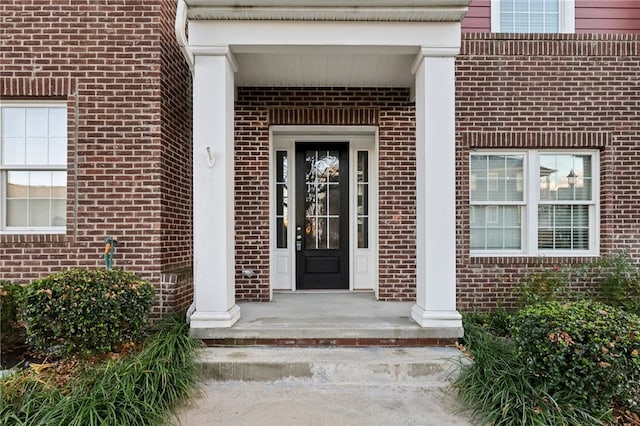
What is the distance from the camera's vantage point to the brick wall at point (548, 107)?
520 cm

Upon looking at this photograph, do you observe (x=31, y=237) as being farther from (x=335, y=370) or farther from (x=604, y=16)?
(x=604, y=16)

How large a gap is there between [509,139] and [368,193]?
2023 mm

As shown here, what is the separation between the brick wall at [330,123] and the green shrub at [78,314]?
207 cm

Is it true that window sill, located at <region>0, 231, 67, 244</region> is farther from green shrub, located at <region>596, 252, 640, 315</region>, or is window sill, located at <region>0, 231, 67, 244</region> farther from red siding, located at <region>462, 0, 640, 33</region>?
green shrub, located at <region>596, 252, 640, 315</region>

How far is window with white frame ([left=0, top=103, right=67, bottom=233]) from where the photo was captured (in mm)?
4504

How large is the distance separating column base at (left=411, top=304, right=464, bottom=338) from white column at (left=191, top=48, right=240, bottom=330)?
6.38 feet

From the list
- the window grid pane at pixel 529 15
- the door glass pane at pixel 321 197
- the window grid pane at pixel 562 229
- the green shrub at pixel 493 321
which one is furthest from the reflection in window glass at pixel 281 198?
the window grid pane at pixel 529 15

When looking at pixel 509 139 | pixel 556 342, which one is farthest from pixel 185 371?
pixel 509 139

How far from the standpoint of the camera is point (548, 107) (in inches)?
205

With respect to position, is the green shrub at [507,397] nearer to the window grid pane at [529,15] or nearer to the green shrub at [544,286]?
the green shrub at [544,286]

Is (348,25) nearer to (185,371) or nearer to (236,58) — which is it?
(236,58)

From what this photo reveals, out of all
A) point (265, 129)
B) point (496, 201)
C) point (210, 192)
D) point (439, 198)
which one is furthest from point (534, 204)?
point (210, 192)

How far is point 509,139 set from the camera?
518 cm

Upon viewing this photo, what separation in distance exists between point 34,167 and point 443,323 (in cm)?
483
